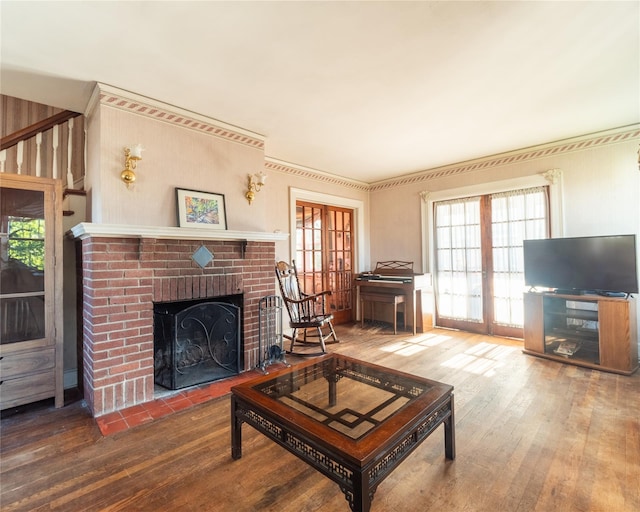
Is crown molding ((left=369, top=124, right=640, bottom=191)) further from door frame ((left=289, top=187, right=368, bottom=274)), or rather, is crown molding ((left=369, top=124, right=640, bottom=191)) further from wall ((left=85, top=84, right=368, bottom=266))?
wall ((left=85, top=84, right=368, bottom=266))

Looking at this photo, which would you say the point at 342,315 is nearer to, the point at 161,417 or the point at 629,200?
the point at 161,417

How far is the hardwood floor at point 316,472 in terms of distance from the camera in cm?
143

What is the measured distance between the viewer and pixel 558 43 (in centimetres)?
188

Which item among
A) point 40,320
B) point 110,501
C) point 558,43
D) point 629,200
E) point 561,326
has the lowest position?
point 110,501

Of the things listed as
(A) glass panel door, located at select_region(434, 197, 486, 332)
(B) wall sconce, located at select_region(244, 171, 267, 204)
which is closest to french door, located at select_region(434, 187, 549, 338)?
(A) glass panel door, located at select_region(434, 197, 486, 332)

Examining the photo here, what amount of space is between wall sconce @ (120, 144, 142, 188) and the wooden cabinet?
1.64 feet

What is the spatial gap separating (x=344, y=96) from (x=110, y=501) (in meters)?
2.92

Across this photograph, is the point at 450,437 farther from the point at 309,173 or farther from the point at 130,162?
the point at 309,173

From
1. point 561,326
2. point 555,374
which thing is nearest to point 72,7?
point 555,374

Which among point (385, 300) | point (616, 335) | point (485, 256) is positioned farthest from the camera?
point (385, 300)

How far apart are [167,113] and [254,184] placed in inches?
37.6

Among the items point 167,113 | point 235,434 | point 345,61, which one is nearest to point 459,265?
point 345,61

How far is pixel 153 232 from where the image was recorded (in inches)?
92.3

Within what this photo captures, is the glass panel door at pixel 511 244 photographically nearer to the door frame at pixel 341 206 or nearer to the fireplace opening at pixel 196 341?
the door frame at pixel 341 206
